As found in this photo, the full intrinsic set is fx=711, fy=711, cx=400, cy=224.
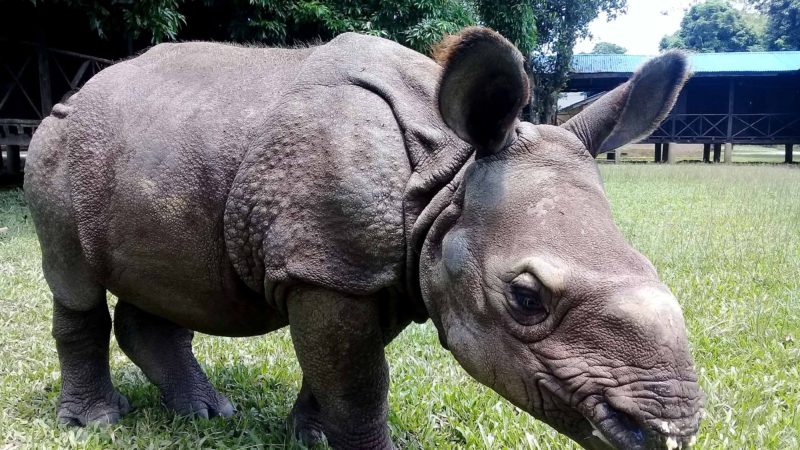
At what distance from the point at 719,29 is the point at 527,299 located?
52036mm

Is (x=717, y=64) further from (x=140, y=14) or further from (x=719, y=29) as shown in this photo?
(x=719, y=29)

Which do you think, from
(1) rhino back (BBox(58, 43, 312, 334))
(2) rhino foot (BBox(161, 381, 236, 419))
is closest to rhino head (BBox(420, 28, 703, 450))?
(1) rhino back (BBox(58, 43, 312, 334))

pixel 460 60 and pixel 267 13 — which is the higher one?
pixel 460 60

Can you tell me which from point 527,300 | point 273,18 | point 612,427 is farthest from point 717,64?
point 612,427

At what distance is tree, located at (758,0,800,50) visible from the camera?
3812 centimetres

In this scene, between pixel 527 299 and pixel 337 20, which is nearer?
pixel 527 299

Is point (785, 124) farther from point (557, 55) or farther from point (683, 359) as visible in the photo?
point (683, 359)

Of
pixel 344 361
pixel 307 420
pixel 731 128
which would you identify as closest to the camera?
pixel 344 361

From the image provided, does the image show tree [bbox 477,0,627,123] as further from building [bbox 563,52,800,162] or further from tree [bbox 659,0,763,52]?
tree [bbox 659,0,763,52]

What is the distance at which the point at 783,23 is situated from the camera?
39156mm

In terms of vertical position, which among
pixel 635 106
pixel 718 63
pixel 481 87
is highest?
pixel 481 87

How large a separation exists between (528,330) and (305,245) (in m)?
0.77

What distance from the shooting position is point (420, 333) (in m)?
4.53

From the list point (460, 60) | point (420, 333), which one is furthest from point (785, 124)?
point (460, 60)
